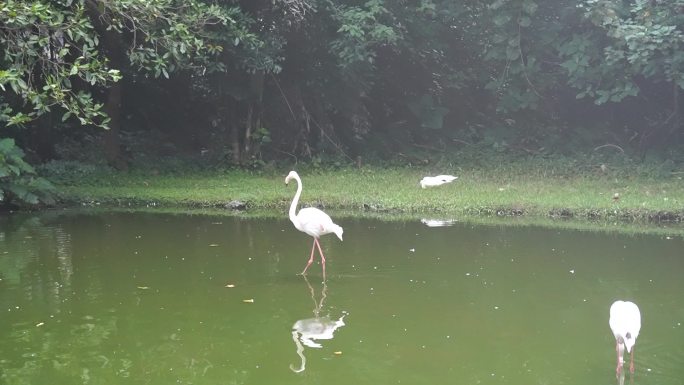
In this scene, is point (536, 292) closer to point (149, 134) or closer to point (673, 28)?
point (673, 28)

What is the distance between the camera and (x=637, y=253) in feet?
32.8

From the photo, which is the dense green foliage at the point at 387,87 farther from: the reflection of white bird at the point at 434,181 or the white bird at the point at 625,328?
the white bird at the point at 625,328

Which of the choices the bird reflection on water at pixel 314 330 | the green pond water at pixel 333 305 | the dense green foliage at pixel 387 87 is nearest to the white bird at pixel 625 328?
the green pond water at pixel 333 305

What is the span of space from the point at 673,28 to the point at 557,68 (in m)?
4.39

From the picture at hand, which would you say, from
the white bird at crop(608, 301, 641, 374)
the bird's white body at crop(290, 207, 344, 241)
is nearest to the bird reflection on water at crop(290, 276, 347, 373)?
the bird's white body at crop(290, 207, 344, 241)

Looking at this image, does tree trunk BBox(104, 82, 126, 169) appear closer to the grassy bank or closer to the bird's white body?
the grassy bank

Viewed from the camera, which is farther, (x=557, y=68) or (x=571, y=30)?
(x=557, y=68)

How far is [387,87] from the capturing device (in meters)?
19.6

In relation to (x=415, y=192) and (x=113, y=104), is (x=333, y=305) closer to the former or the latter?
(x=415, y=192)

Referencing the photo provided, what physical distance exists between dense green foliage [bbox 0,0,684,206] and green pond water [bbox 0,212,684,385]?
4888mm

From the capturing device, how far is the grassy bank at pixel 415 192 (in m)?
12.6

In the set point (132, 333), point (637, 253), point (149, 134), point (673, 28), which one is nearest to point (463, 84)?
point (673, 28)

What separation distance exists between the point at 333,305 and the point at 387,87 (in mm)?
12313

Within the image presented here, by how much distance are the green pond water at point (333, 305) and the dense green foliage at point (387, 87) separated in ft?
16.0
